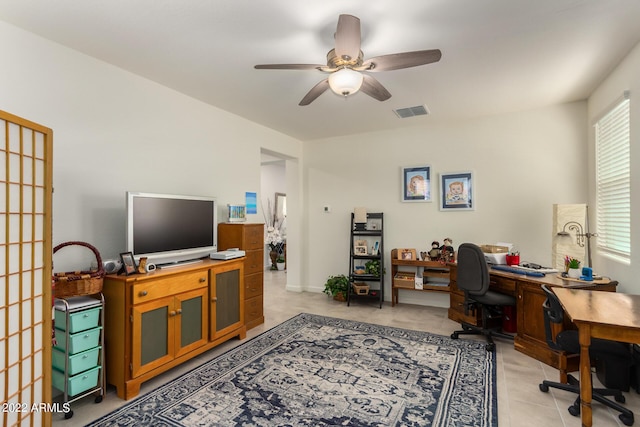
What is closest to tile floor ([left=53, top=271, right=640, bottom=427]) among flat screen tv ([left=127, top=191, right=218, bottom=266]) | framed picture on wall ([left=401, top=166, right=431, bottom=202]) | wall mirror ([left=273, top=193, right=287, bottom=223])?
flat screen tv ([left=127, top=191, right=218, bottom=266])

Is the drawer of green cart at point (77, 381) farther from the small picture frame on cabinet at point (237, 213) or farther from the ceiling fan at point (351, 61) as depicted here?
the ceiling fan at point (351, 61)

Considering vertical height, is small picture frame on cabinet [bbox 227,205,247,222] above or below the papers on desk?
above

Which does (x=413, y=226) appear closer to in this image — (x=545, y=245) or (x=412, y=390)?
(x=545, y=245)

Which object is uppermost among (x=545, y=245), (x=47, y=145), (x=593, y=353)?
(x=47, y=145)

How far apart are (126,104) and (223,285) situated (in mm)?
1905

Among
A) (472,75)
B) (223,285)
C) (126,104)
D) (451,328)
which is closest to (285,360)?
(223,285)

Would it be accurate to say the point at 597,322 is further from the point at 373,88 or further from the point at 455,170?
the point at 455,170

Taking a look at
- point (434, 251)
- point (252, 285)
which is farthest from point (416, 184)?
point (252, 285)

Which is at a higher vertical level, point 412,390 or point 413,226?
point 413,226

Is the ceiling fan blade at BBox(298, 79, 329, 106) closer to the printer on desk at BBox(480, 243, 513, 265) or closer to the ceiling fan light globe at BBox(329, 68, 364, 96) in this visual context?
the ceiling fan light globe at BBox(329, 68, 364, 96)

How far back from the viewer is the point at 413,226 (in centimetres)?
477

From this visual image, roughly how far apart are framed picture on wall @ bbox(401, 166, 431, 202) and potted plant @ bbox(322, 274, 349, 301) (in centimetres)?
154

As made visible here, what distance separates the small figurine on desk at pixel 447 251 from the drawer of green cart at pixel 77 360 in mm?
3879

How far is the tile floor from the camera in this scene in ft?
6.78
